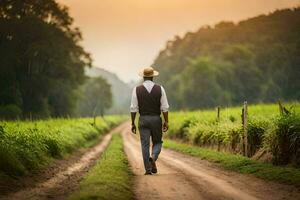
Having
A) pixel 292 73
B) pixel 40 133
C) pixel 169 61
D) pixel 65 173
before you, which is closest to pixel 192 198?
pixel 65 173

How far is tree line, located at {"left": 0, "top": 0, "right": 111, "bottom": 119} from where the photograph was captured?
170 feet

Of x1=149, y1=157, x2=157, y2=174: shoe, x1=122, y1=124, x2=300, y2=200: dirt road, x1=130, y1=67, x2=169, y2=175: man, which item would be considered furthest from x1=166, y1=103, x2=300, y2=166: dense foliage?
x1=149, y1=157, x2=157, y2=174: shoe

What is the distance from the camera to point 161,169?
13.7 meters

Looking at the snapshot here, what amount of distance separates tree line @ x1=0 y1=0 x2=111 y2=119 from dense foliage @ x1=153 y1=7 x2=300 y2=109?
43.0 metres

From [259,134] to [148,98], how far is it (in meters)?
6.24

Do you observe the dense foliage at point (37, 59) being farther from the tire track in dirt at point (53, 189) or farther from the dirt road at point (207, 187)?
the dirt road at point (207, 187)

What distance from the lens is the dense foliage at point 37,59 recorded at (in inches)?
2045

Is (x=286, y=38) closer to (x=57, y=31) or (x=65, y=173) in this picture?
(x=57, y=31)

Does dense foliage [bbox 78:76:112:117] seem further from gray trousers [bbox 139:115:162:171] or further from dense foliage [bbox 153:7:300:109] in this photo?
gray trousers [bbox 139:115:162:171]

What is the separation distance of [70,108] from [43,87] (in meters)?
8.59

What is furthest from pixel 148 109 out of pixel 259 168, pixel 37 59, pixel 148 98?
pixel 37 59

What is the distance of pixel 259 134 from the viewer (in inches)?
642

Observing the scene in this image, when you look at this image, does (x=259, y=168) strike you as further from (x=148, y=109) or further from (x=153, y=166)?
(x=148, y=109)

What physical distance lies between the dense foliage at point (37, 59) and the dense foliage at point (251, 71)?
141 feet
